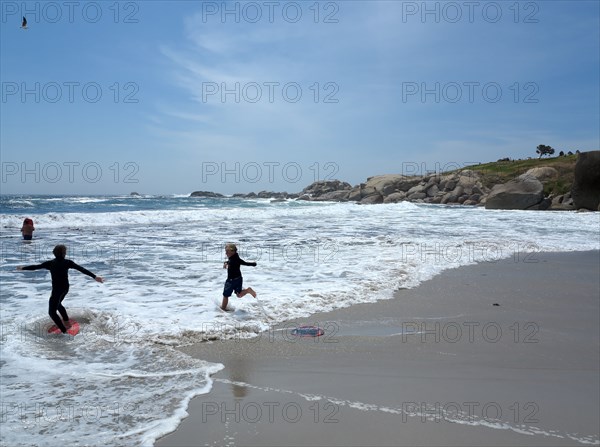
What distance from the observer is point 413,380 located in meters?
4.52

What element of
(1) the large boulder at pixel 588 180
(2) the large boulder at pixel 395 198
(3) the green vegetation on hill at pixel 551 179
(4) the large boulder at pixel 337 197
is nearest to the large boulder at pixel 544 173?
(3) the green vegetation on hill at pixel 551 179

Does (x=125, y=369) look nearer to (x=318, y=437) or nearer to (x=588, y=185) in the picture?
(x=318, y=437)

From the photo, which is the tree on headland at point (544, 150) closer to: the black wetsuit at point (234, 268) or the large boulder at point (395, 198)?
the large boulder at point (395, 198)

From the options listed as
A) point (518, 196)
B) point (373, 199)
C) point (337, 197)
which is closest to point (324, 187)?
point (337, 197)

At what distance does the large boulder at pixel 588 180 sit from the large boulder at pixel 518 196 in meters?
2.97

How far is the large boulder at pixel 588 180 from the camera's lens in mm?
35156

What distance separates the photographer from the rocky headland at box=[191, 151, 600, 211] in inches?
1419

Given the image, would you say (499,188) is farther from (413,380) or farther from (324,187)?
(324,187)

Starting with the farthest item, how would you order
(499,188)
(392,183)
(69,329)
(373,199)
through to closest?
(392,183)
(373,199)
(499,188)
(69,329)

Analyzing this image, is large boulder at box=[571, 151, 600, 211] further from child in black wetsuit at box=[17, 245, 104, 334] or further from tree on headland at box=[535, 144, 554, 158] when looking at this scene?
tree on headland at box=[535, 144, 554, 158]

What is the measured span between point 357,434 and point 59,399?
110 inches

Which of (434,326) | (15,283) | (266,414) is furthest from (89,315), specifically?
(434,326)

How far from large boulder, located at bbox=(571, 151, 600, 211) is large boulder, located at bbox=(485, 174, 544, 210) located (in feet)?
9.76

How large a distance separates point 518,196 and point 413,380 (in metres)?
39.0
